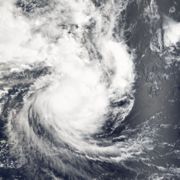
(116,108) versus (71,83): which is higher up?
(71,83)

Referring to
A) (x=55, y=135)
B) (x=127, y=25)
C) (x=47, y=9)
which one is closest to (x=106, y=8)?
(x=127, y=25)

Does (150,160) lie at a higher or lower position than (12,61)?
lower

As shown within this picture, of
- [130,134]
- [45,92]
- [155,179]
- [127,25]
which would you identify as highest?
[127,25]

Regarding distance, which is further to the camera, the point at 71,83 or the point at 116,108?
the point at 116,108

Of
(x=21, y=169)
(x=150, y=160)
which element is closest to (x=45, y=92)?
(x=21, y=169)

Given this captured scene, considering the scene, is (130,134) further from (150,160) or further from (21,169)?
(21,169)

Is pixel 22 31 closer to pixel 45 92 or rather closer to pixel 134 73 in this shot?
pixel 45 92
